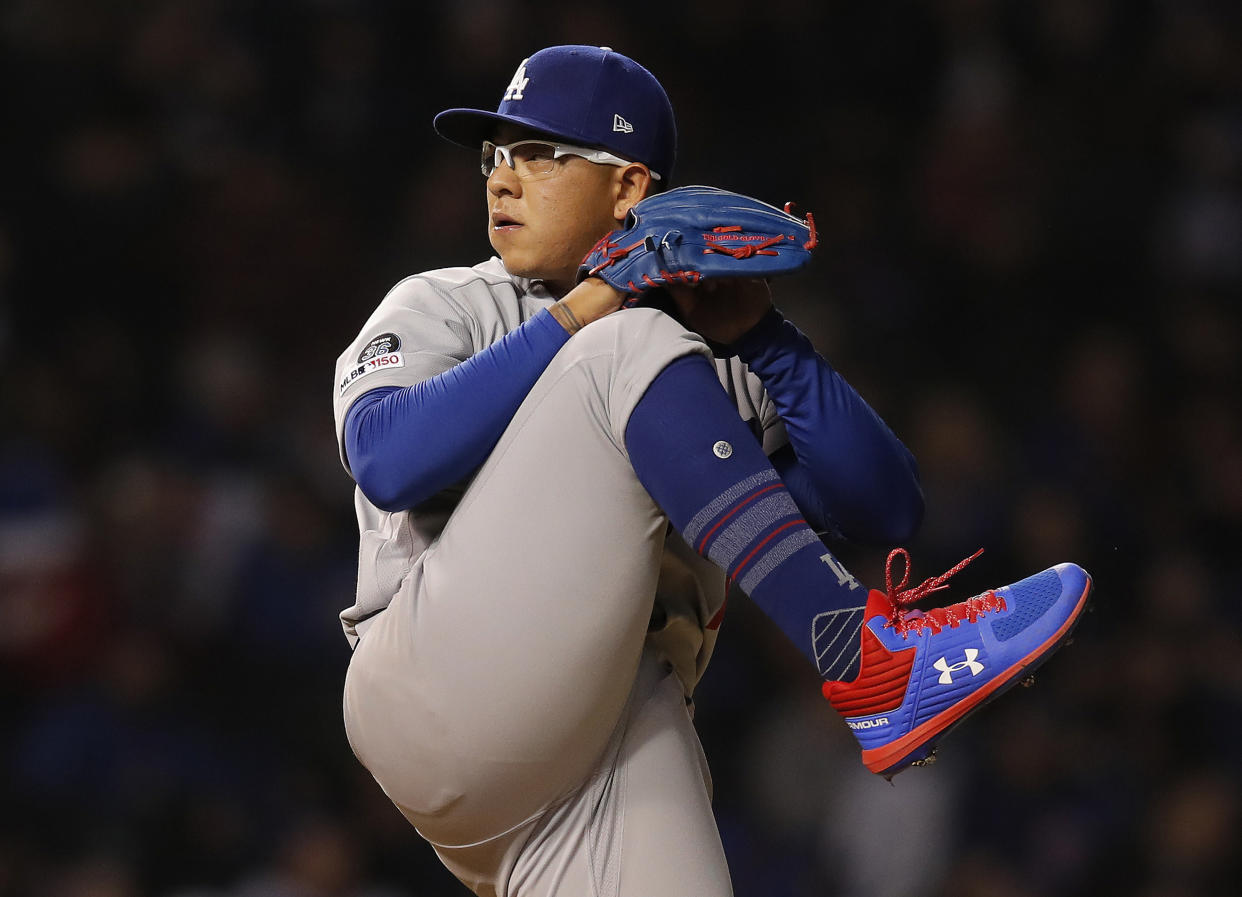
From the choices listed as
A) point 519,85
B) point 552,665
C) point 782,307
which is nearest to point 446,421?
point 552,665

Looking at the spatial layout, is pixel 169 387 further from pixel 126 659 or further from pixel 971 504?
pixel 971 504

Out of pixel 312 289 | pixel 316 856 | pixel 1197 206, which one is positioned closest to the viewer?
pixel 316 856

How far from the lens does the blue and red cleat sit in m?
1.25

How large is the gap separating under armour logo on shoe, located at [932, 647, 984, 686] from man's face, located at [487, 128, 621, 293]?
58 cm

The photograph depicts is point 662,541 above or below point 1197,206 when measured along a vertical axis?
above

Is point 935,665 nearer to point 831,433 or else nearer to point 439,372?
point 831,433

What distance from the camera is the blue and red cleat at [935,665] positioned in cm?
125

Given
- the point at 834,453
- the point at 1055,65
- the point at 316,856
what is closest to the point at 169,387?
the point at 316,856

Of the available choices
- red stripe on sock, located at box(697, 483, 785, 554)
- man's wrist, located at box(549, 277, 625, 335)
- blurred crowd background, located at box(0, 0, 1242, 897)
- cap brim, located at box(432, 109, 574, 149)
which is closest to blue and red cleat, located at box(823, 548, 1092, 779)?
red stripe on sock, located at box(697, 483, 785, 554)

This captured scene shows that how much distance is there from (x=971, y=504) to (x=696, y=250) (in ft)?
6.28

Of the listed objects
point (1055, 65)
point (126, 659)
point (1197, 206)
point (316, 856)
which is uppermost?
point (1055, 65)

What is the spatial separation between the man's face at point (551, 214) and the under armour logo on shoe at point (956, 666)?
0.58 m

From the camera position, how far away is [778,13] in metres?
3.82

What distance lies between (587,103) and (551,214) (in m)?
0.12
